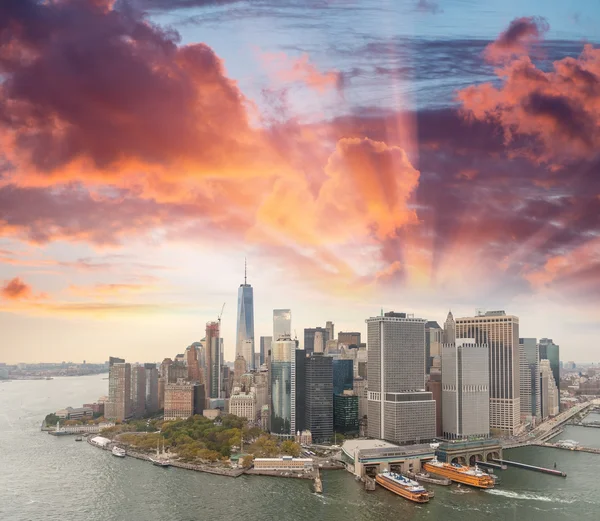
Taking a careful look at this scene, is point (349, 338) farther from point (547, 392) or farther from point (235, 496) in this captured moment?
point (235, 496)

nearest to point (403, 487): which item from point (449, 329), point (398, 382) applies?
point (398, 382)

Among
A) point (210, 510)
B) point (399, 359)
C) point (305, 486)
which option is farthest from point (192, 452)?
point (399, 359)

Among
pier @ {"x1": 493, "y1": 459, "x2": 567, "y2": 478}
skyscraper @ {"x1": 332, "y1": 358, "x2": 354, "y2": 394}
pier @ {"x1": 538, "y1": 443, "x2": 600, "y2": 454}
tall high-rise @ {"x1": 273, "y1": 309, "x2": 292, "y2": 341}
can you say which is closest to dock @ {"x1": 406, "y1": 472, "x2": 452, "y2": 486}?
pier @ {"x1": 493, "y1": 459, "x2": 567, "y2": 478}

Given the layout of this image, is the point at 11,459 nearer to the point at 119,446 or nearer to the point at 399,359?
the point at 119,446

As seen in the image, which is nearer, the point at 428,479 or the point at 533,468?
the point at 428,479

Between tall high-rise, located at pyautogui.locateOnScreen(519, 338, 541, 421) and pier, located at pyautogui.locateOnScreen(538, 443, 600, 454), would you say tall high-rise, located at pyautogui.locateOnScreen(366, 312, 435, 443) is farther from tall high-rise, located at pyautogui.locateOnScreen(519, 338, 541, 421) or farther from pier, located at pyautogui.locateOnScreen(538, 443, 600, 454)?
tall high-rise, located at pyautogui.locateOnScreen(519, 338, 541, 421)

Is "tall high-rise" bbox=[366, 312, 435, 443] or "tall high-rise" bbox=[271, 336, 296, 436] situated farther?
A: "tall high-rise" bbox=[271, 336, 296, 436]
